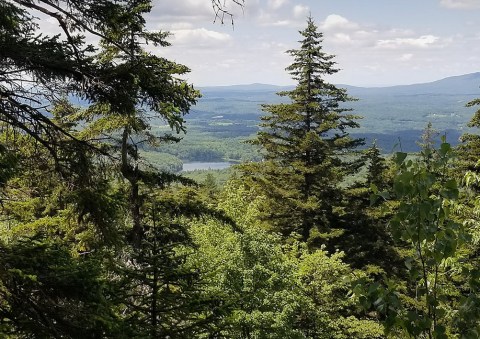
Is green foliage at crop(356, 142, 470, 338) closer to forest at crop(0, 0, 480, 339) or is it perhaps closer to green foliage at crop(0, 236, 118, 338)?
forest at crop(0, 0, 480, 339)

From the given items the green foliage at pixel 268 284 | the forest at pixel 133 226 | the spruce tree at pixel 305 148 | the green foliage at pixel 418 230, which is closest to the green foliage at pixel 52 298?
the forest at pixel 133 226

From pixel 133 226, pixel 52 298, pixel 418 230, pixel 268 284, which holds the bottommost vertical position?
pixel 268 284

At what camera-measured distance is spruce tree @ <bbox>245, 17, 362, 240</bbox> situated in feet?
75.4

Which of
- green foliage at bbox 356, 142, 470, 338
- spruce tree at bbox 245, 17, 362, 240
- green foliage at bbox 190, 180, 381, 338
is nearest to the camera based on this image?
green foliage at bbox 356, 142, 470, 338

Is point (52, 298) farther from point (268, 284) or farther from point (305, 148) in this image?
point (305, 148)

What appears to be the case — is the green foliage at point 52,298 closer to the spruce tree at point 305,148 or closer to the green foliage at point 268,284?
the green foliage at point 268,284

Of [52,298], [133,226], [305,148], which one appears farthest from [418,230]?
[305,148]

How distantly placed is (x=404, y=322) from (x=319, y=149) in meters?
21.0

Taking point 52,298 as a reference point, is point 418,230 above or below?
above

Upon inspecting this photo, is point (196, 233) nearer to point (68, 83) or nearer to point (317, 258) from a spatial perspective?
point (317, 258)

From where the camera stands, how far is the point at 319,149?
23078mm

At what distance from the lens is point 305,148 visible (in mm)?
22625

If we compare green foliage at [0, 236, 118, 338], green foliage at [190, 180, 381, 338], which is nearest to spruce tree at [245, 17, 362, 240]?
green foliage at [190, 180, 381, 338]

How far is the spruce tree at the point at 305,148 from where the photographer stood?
904 inches
